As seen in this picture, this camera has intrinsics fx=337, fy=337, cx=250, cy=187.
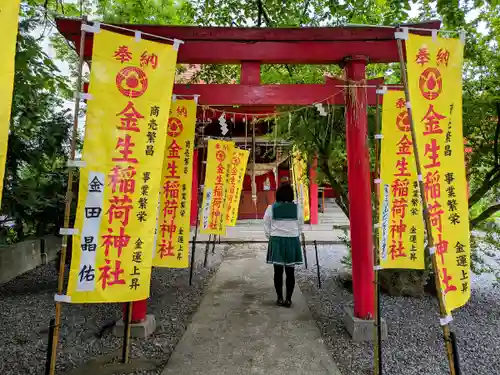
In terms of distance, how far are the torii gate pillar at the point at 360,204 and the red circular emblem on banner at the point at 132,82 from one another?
2.53m

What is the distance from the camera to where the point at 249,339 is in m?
4.02

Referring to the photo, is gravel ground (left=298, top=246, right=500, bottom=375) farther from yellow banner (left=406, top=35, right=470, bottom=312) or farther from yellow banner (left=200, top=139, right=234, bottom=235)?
yellow banner (left=200, top=139, right=234, bottom=235)

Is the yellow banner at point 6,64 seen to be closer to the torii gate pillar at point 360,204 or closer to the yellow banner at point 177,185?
the yellow banner at point 177,185

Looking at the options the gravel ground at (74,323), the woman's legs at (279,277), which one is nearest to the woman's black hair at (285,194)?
the woman's legs at (279,277)

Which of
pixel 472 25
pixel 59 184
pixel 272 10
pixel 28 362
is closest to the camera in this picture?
pixel 28 362

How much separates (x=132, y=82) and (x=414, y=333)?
4.37 meters

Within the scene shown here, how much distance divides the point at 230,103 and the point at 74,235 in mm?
2576

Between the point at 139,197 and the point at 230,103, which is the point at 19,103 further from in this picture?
the point at 139,197

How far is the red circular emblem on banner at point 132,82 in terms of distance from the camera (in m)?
2.86

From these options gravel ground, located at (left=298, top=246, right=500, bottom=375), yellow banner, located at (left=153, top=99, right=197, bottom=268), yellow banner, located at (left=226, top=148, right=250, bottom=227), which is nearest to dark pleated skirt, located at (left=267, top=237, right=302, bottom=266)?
gravel ground, located at (left=298, top=246, right=500, bottom=375)

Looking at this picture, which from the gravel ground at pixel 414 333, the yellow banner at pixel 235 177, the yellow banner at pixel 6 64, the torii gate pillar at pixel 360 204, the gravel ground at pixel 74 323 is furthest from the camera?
the yellow banner at pixel 235 177

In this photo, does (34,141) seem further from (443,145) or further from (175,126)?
(443,145)

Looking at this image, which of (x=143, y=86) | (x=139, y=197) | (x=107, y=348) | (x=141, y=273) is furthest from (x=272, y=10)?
(x=107, y=348)

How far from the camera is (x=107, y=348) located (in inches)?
150
